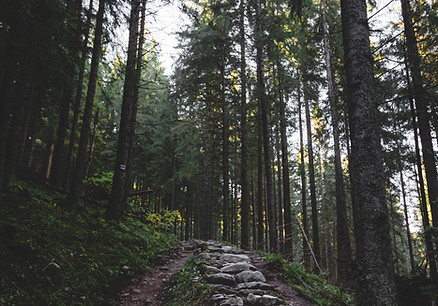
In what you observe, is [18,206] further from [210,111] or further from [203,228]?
[210,111]

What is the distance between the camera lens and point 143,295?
5234 millimetres

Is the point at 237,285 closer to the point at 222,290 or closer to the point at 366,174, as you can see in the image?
the point at 222,290

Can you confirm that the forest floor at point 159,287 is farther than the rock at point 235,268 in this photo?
No

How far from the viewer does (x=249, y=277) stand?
19.2 ft

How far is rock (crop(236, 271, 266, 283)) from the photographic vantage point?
578cm

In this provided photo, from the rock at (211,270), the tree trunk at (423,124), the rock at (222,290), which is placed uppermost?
the tree trunk at (423,124)

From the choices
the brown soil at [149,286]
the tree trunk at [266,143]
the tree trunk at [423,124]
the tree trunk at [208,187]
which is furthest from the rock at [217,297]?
the tree trunk at [208,187]

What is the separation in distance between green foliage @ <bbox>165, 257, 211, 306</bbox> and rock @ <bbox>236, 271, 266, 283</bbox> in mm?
888

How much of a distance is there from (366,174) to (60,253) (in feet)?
A: 18.1

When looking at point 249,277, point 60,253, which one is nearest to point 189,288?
point 249,277

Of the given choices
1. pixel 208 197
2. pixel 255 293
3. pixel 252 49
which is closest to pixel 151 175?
pixel 208 197

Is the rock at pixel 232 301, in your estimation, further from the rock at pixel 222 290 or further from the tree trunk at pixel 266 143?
the tree trunk at pixel 266 143

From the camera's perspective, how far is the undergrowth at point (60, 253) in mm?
3740

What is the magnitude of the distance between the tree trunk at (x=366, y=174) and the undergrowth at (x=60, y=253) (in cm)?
434
